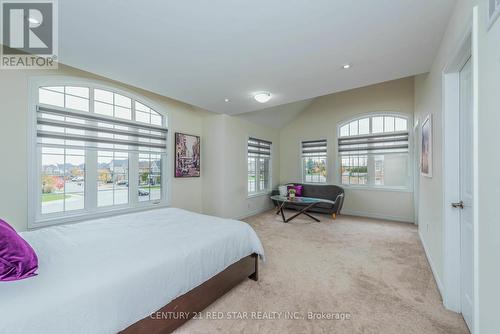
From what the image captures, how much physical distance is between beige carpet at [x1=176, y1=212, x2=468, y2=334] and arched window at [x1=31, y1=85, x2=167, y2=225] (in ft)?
8.32

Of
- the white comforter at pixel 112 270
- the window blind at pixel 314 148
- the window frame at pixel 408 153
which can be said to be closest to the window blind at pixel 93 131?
the white comforter at pixel 112 270

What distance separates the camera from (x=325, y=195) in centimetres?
545

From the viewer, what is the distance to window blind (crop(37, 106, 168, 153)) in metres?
2.74

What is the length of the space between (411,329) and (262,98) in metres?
3.27

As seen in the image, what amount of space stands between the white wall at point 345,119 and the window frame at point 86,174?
3777 mm

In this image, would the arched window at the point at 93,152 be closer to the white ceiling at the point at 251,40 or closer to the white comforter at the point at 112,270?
the white ceiling at the point at 251,40

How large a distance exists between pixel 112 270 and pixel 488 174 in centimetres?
217

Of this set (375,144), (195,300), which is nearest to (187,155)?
(195,300)

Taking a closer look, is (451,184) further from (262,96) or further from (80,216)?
(80,216)

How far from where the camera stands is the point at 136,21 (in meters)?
1.75

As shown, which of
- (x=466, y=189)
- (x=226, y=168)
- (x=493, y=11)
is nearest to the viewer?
(x=493, y=11)

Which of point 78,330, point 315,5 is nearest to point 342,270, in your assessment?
point 78,330

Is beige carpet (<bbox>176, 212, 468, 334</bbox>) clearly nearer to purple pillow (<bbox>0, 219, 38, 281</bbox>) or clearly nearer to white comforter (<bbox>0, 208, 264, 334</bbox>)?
white comforter (<bbox>0, 208, 264, 334</bbox>)

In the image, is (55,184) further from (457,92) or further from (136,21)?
(457,92)
